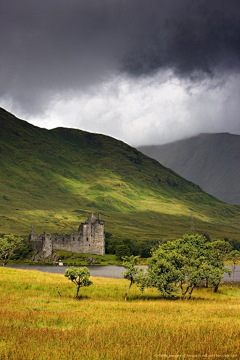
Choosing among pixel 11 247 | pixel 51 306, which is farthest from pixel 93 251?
pixel 51 306

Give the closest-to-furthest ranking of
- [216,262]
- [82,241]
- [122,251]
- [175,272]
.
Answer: [175,272] < [216,262] < [122,251] < [82,241]

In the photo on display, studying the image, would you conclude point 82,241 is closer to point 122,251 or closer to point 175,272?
point 122,251

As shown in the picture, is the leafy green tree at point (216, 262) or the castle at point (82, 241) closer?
the leafy green tree at point (216, 262)

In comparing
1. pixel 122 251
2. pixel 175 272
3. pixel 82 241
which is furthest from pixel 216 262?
pixel 82 241

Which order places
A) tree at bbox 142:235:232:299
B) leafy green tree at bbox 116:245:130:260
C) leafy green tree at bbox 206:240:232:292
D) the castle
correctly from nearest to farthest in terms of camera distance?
tree at bbox 142:235:232:299 < leafy green tree at bbox 206:240:232:292 < leafy green tree at bbox 116:245:130:260 < the castle

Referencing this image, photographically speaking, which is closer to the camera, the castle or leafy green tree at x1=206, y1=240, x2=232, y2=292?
leafy green tree at x1=206, y1=240, x2=232, y2=292

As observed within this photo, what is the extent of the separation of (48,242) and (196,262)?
11292 cm

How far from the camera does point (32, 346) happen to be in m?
15.0

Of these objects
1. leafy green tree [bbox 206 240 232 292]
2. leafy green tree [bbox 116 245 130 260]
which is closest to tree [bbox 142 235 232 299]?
leafy green tree [bbox 206 240 232 292]

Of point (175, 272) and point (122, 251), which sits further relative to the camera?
point (122, 251)

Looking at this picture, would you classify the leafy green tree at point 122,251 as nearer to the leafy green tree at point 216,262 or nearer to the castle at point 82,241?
the castle at point 82,241

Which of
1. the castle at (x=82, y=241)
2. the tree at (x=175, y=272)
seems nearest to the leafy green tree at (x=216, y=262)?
the tree at (x=175, y=272)

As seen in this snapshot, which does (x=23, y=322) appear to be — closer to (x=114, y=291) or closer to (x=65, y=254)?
(x=114, y=291)

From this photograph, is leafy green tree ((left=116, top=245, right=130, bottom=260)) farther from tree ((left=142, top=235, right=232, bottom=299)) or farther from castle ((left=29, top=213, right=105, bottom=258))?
tree ((left=142, top=235, right=232, bottom=299))
